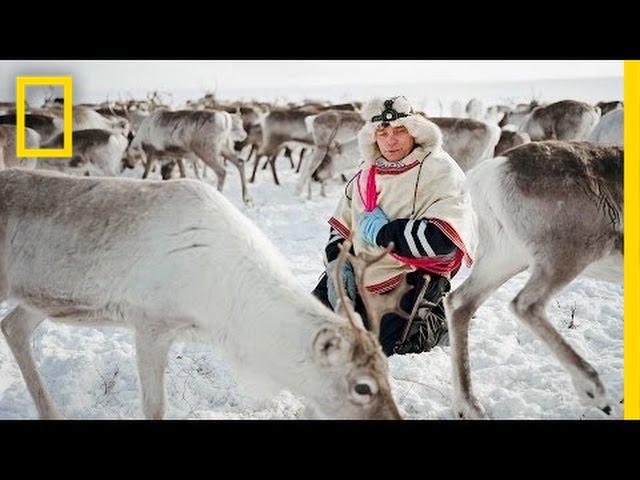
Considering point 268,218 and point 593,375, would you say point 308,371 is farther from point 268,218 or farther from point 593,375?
point 268,218

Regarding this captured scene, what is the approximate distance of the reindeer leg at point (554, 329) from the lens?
2701mm

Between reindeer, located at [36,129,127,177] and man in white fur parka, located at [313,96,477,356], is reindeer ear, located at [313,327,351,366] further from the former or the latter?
reindeer, located at [36,129,127,177]

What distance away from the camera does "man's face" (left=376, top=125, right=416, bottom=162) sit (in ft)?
9.09

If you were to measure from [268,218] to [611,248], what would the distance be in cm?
427

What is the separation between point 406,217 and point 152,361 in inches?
47.1

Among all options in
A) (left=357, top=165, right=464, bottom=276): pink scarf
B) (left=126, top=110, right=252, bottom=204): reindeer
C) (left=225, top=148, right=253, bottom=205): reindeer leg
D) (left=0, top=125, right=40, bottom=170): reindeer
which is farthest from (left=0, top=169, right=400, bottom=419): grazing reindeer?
(left=126, top=110, right=252, bottom=204): reindeer

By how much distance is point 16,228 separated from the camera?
2.59 m

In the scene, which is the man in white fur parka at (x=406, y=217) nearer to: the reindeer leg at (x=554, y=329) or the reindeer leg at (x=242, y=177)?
the reindeer leg at (x=554, y=329)

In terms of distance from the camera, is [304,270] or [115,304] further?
[304,270]

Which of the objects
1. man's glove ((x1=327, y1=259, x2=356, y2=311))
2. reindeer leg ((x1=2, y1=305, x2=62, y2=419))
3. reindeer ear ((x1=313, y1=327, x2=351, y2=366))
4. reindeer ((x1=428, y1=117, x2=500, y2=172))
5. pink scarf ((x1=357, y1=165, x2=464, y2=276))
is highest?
reindeer ((x1=428, y1=117, x2=500, y2=172))

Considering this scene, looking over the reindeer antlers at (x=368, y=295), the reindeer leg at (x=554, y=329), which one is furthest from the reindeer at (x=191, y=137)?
the reindeer leg at (x=554, y=329)

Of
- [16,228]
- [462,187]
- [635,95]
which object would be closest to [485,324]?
[462,187]

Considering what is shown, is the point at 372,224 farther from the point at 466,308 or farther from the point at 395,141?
the point at 466,308

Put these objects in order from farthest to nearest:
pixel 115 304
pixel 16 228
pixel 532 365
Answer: pixel 532 365, pixel 16 228, pixel 115 304
